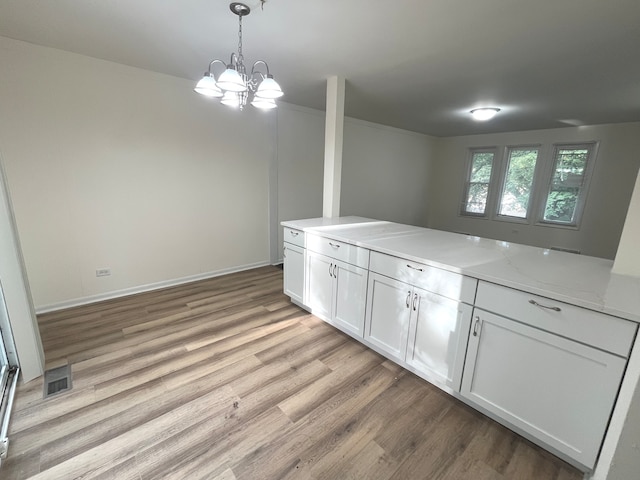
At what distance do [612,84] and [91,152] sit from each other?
549 centimetres

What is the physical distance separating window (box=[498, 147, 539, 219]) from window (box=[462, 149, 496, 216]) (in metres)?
0.35

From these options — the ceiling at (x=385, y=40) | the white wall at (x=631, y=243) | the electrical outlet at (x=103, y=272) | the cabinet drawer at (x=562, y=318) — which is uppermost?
the ceiling at (x=385, y=40)

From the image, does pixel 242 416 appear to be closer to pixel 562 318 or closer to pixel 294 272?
pixel 294 272

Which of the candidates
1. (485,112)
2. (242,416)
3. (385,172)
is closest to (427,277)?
(242,416)

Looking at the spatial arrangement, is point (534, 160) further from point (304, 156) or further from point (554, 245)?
point (304, 156)

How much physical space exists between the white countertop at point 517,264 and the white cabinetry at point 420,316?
0.11m

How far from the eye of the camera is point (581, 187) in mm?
5238

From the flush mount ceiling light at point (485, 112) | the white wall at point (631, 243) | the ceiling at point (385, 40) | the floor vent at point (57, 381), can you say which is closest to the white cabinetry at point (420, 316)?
the white wall at point (631, 243)

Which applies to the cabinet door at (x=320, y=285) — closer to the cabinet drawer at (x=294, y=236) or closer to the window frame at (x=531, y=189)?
the cabinet drawer at (x=294, y=236)

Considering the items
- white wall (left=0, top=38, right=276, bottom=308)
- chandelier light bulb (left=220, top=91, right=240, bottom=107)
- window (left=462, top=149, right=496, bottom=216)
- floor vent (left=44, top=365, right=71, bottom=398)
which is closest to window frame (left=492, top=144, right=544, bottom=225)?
window (left=462, top=149, right=496, bottom=216)

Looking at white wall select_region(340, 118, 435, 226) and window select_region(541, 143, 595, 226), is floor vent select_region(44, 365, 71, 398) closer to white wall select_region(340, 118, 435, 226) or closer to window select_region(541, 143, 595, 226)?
white wall select_region(340, 118, 435, 226)

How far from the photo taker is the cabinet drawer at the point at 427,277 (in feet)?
5.32

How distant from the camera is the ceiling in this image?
5.95 ft

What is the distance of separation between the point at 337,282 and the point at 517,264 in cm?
132
